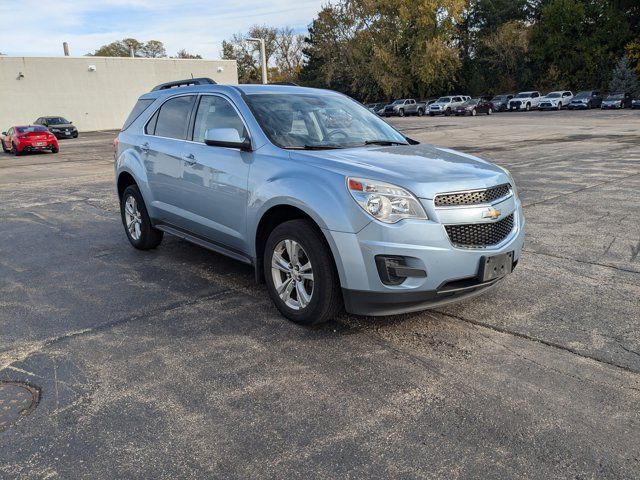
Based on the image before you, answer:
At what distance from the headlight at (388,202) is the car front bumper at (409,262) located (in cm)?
6

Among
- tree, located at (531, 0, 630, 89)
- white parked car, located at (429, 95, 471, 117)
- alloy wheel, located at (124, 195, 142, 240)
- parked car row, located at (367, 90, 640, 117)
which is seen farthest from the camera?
tree, located at (531, 0, 630, 89)

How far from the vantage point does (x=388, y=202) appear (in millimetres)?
3873

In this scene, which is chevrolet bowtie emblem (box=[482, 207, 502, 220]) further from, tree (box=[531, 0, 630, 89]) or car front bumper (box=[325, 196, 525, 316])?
tree (box=[531, 0, 630, 89])

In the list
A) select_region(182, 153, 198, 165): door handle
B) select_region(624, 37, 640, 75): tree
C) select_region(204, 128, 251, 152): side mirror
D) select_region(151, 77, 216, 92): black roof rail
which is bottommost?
select_region(182, 153, 198, 165): door handle

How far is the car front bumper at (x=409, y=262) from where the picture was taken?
3.79 m

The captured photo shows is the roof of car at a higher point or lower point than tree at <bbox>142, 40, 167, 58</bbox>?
lower

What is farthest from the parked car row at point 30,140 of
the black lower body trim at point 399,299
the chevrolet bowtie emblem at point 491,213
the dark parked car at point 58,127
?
the chevrolet bowtie emblem at point 491,213

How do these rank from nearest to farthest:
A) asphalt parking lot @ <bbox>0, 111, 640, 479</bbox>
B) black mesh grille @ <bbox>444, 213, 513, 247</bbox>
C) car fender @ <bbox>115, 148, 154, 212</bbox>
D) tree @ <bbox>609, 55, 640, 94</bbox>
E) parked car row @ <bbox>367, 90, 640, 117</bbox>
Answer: asphalt parking lot @ <bbox>0, 111, 640, 479</bbox>, black mesh grille @ <bbox>444, 213, 513, 247</bbox>, car fender @ <bbox>115, 148, 154, 212</bbox>, parked car row @ <bbox>367, 90, 640, 117</bbox>, tree @ <bbox>609, 55, 640, 94</bbox>

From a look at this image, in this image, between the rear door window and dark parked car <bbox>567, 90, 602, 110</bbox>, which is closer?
the rear door window

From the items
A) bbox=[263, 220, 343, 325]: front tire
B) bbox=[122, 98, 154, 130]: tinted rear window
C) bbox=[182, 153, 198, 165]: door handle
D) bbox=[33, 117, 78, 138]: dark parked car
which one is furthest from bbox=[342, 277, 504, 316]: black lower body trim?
bbox=[33, 117, 78, 138]: dark parked car

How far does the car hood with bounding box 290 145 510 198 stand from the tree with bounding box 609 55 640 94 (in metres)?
56.4

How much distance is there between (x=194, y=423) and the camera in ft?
10.2

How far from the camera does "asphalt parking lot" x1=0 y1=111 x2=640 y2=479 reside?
2.79 metres

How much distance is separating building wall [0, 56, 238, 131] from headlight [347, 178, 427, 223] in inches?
1750
